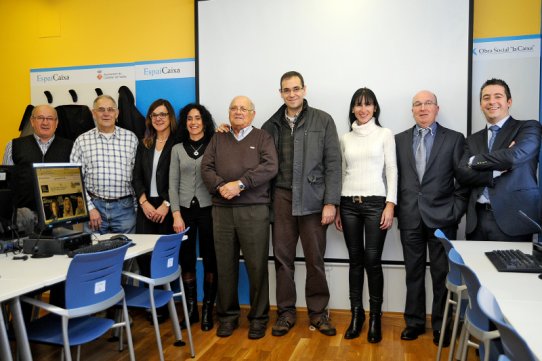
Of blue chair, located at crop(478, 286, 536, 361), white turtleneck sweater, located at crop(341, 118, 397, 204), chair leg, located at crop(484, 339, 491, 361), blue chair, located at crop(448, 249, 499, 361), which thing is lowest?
chair leg, located at crop(484, 339, 491, 361)

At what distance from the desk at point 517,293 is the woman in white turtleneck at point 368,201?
792 millimetres

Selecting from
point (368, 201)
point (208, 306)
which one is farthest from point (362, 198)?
point (208, 306)

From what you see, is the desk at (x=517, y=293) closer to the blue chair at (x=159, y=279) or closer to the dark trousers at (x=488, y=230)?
the dark trousers at (x=488, y=230)

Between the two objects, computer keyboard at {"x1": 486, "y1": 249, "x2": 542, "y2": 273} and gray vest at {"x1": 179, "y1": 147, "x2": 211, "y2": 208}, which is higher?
gray vest at {"x1": 179, "y1": 147, "x2": 211, "y2": 208}

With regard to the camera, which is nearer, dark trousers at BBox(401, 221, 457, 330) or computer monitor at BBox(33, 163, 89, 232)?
computer monitor at BBox(33, 163, 89, 232)

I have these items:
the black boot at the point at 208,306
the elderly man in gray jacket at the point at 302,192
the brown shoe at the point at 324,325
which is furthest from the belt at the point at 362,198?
the black boot at the point at 208,306

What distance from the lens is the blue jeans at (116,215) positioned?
12.2 feet

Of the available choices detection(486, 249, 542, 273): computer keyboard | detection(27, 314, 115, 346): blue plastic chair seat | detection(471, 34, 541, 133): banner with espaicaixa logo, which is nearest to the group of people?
detection(471, 34, 541, 133): banner with espaicaixa logo

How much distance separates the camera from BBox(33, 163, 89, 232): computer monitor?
102 inches

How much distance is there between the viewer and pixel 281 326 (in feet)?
11.4

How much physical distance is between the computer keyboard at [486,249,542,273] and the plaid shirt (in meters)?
2.72

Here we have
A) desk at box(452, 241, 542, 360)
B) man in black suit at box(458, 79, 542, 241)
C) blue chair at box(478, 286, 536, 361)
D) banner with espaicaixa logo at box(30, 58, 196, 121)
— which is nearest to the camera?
blue chair at box(478, 286, 536, 361)

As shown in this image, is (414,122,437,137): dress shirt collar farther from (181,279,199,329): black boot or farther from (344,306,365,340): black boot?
(181,279,199,329): black boot

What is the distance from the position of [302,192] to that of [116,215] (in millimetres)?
1526
